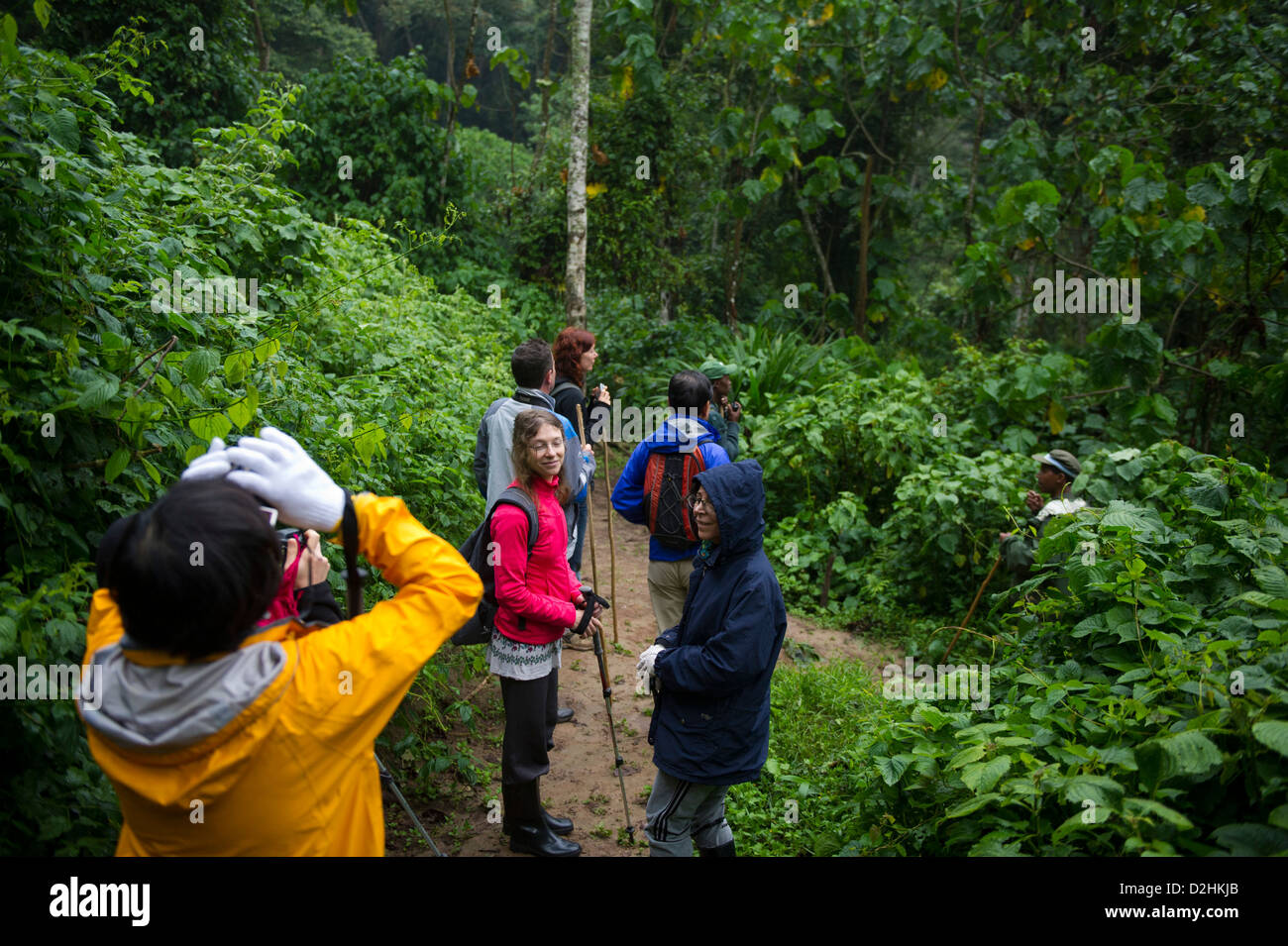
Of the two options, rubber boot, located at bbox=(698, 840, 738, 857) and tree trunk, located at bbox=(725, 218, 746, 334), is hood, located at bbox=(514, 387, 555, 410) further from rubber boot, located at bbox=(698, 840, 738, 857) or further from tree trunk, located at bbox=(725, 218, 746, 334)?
tree trunk, located at bbox=(725, 218, 746, 334)

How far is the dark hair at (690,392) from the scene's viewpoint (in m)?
4.78

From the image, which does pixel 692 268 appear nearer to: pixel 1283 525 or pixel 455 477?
pixel 455 477

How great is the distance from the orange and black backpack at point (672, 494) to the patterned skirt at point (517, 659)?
4.05 feet

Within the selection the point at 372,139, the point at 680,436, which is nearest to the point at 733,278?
the point at 372,139

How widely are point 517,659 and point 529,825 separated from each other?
817 millimetres

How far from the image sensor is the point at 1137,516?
3.86m

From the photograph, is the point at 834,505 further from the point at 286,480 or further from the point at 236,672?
the point at 236,672

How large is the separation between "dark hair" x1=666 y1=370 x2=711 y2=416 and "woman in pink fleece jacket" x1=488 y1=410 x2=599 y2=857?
132cm

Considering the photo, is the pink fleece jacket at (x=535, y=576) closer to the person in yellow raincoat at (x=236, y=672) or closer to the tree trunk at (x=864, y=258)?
the person in yellow raincoat at (x=236, y=672)

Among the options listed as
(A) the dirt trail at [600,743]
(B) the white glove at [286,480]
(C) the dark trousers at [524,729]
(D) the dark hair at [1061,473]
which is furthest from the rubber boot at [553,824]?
(D) the dark hair at [1061,473]

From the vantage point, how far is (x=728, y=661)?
9.41ft

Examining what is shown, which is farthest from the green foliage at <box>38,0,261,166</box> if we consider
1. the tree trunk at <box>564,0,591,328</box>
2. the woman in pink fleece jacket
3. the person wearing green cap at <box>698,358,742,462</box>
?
the woman in pink fleece jacket

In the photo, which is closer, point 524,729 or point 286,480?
point 286,480

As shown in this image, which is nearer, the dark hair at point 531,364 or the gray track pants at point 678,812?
the gray track pants at point 678,812
